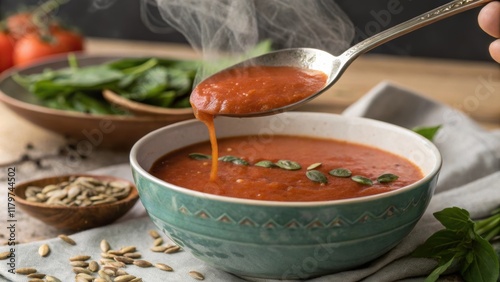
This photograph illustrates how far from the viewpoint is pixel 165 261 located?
1935 millimetres

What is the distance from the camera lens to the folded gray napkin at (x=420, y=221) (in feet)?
5.95

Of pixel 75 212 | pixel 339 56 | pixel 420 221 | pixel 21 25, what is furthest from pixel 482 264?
pixel 21 25

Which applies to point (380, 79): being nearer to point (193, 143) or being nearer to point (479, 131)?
point (479, 131)

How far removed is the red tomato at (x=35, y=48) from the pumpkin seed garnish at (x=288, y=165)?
239 cm

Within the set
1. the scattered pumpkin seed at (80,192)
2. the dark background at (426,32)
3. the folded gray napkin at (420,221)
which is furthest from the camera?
the dark background at (426,32)

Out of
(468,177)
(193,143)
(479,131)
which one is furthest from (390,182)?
(479,131)

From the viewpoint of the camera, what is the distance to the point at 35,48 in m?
3.91

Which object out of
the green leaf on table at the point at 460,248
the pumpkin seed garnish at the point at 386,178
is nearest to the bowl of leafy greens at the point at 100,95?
the pumpkin seed garnish at the point at 386,178

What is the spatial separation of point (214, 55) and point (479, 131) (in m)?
1.22

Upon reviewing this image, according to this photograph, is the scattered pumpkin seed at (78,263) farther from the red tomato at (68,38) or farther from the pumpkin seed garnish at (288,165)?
the red tomato at (68,38)

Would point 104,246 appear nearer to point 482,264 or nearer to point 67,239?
point 67,239

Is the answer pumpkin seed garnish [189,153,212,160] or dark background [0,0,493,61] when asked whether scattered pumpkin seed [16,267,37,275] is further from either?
dark background [0,0,493,61]

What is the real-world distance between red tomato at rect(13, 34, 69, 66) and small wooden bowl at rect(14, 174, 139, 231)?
6.08 ft

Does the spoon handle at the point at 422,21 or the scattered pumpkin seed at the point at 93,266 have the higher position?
the spoon handle at the point at 422,21
